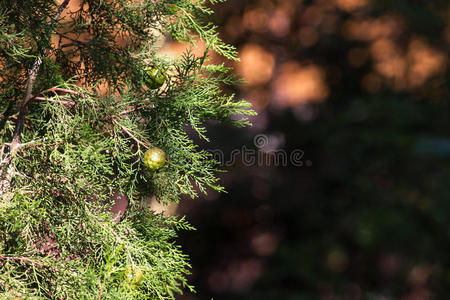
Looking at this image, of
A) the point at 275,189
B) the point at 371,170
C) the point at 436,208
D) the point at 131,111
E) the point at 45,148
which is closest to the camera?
the point at 45,148

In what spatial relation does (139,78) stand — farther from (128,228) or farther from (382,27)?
(382,27)

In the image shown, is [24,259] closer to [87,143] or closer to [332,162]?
[87,143]

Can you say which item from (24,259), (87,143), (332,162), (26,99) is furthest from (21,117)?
(332,162)

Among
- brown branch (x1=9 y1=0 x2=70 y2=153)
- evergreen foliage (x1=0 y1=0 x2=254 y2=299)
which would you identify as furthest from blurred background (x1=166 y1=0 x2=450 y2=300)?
brown branch (x1=9 y1=0 x2=70 y2=153)

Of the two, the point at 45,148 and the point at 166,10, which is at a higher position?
the point at 166,10

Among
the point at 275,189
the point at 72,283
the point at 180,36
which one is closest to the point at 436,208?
the point at 275,189

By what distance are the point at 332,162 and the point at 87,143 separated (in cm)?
294

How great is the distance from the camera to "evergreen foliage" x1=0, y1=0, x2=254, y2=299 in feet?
3.36

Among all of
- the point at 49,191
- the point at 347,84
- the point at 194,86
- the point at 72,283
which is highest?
the point at 194,86

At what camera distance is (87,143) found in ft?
3.34

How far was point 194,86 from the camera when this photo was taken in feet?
3.94

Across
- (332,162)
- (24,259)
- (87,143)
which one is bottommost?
(332,162)

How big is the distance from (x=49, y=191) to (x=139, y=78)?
0.39 metres

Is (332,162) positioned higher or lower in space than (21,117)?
lower
